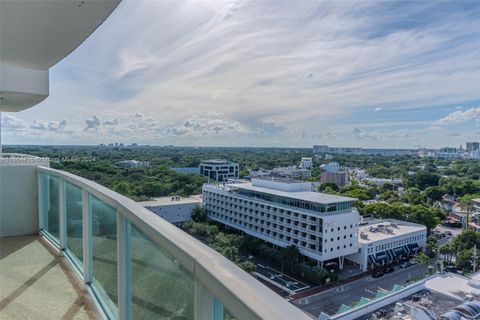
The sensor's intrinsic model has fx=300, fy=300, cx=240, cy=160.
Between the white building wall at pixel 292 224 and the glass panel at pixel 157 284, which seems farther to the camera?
the white building wall at pixel 292 224

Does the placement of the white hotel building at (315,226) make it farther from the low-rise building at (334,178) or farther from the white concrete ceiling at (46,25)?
the low-rise building at (334,178)

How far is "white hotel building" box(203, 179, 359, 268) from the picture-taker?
38.2ft

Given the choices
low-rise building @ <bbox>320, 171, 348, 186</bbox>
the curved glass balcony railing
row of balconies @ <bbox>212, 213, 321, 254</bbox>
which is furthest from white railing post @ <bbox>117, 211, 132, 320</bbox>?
low-rise building @ <bbox>320, 171, 348, 186</bbox>

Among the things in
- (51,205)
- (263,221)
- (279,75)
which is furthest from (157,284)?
(279,75)

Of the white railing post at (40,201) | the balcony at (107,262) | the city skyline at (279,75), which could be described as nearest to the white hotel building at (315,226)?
the city skyline at (279,75)

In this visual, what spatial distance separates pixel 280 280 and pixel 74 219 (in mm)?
9871

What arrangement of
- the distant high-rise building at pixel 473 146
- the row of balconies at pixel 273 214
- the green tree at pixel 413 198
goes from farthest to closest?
the distant high-rise building at pixel 473 146
the green tree at pixel 413 198
the row of balconies at pixel 273 214

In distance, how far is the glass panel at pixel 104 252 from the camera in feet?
3.82

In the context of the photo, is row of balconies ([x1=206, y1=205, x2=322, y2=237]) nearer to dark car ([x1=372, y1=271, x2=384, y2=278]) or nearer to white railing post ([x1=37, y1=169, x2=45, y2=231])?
dark car ([x1=372, y1=271, x2=384, y2=278])

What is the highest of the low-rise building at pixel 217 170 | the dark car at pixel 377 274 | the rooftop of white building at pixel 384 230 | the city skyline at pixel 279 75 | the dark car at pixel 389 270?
the city skyline at pixel 279 75

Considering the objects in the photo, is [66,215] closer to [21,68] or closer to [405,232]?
[21,68]

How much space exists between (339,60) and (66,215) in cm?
2053

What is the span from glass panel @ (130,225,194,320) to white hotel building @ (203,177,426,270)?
36.9 feet

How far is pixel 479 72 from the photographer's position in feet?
82.5
